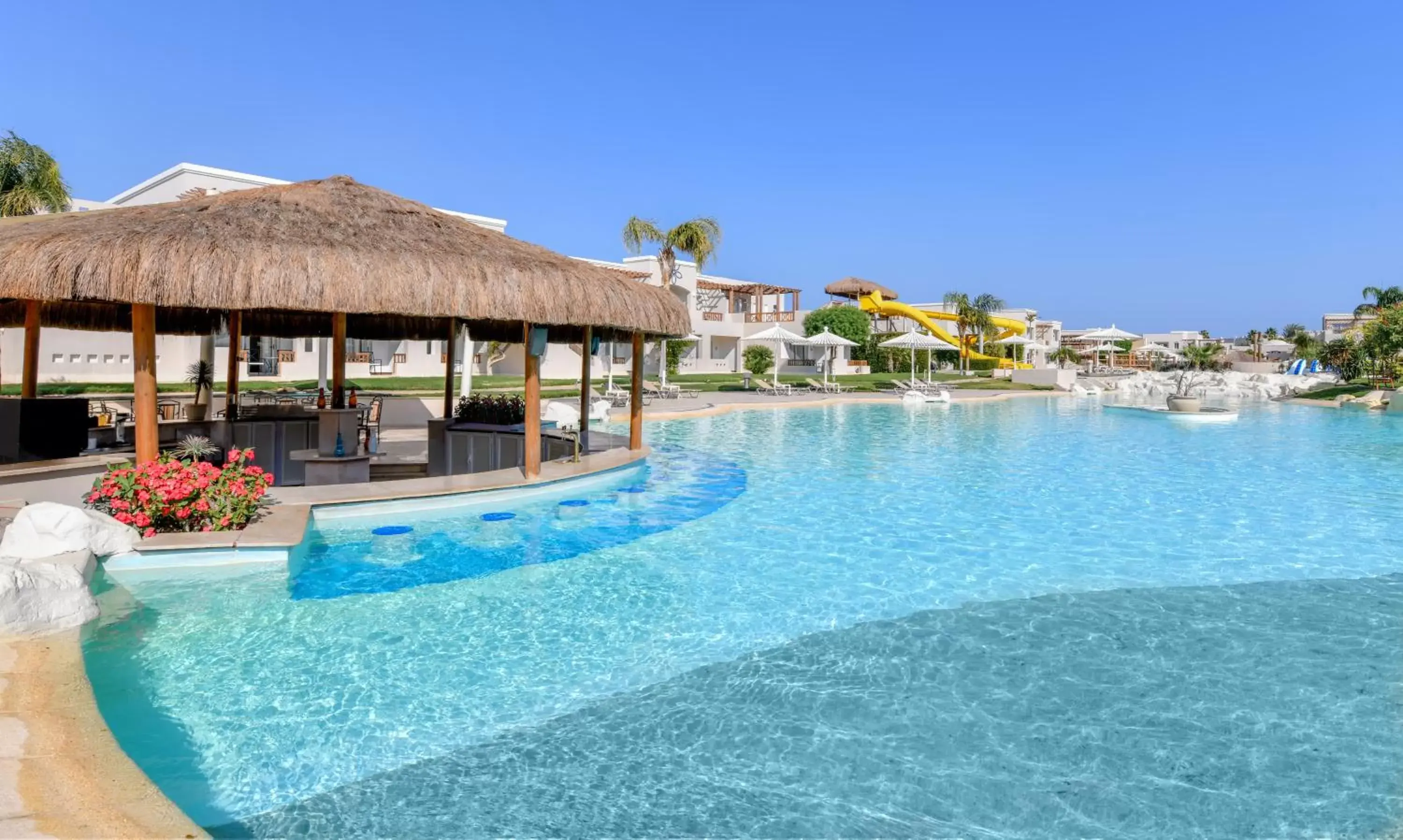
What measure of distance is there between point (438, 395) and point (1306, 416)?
27.8 m

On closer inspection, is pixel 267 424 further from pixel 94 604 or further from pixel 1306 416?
pixel 1306 416

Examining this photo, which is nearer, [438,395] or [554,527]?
[554,527]

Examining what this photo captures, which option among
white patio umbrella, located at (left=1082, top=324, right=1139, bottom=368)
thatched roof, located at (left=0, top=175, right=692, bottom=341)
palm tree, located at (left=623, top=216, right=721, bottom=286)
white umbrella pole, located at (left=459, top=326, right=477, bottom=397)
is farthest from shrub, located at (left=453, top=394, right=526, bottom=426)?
white patio umbrella, located at (left=1082, top=324, right=1139, bottom=368)

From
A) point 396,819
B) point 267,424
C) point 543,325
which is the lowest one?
point 396,819

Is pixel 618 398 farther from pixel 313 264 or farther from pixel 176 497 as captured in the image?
pixel 176 497

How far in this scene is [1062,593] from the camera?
6.84 meters

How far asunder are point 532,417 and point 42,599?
5.72 metres

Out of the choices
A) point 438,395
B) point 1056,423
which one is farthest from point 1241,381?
point 438,395

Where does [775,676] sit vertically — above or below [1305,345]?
below

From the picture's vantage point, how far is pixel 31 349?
11.3 meters

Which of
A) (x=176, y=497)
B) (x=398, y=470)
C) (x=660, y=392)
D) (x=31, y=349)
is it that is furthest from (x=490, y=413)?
(x=660, y=392)

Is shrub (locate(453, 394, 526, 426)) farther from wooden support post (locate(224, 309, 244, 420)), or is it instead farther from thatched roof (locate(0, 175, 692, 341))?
wooden support post (locate(224, 309, 244, 420))

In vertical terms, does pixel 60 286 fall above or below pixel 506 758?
above

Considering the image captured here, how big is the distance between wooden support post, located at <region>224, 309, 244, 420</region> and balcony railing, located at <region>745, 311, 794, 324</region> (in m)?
37.5
